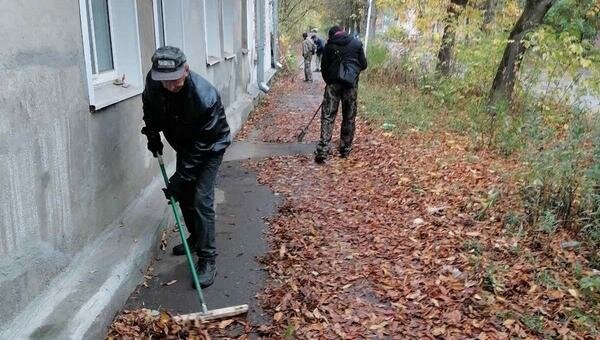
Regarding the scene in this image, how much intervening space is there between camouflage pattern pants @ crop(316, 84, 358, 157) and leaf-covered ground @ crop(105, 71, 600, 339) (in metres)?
0.98

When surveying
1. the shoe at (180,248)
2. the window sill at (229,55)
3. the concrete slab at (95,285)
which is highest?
the window sill at (229,55)

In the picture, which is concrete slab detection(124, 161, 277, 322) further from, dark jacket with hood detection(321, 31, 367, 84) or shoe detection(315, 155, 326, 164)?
dark jacket with hood detection(321, 31, 367, 84)

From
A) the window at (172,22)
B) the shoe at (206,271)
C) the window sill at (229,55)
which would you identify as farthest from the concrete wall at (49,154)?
the window sill at (229,55)

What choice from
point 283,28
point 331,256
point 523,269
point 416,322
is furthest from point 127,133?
point 283,28

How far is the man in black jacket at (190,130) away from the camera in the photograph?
357 centimetres

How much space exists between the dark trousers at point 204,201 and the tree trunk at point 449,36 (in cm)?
908

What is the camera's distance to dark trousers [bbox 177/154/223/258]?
3.93 meters

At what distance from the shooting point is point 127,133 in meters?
4.58

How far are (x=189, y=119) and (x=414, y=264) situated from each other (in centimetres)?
224

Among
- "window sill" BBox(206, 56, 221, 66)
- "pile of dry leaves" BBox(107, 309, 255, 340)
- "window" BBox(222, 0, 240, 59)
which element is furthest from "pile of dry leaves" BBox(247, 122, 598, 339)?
"window" BBox(222, 0, 240, 59)

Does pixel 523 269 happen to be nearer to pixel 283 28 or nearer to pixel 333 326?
pixel 333 326

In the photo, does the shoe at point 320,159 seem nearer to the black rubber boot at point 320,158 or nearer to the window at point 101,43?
the black rubber boot at point 320,158

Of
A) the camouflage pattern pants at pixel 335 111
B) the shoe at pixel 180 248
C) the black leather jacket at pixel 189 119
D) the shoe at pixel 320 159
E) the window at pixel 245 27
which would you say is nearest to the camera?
the black leather jacket at pixel 189 119

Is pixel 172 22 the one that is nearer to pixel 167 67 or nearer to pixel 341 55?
pixel 341 55
